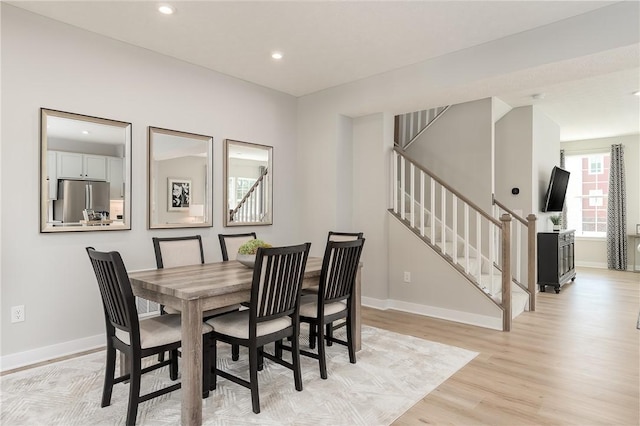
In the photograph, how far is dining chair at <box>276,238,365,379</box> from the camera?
2.78 metres

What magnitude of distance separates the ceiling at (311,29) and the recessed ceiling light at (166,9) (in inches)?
1.8

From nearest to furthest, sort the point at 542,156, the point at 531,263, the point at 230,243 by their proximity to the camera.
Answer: the point at 230,243
the point at 531,263
the point at 542,156

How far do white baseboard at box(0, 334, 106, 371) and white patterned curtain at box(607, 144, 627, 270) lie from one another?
897cm

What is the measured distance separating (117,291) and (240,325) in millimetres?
723

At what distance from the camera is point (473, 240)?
5320 mm

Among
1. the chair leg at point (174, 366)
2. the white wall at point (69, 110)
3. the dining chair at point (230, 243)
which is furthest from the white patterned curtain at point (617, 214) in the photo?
the chair leg at point (174, 366)

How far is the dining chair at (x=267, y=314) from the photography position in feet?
7.45

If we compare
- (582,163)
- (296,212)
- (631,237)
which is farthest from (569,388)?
(582,163)

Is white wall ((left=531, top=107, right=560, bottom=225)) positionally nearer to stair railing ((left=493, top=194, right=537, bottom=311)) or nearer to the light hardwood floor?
stair railing ((left=493, top=194, right=537, bottom=311))

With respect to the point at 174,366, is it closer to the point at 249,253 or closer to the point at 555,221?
the point at 249,253

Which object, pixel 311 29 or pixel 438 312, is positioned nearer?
pixel 311 29

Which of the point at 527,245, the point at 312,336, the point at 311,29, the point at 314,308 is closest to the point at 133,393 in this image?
the point at 314,308

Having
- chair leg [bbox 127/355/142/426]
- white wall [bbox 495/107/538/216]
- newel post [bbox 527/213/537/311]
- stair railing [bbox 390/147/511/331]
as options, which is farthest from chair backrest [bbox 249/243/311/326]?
white wall [bbox 495/107/538/216]

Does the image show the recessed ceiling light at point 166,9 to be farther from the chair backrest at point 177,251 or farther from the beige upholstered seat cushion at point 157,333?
the beige upholstered seat cushion at point 157,333
